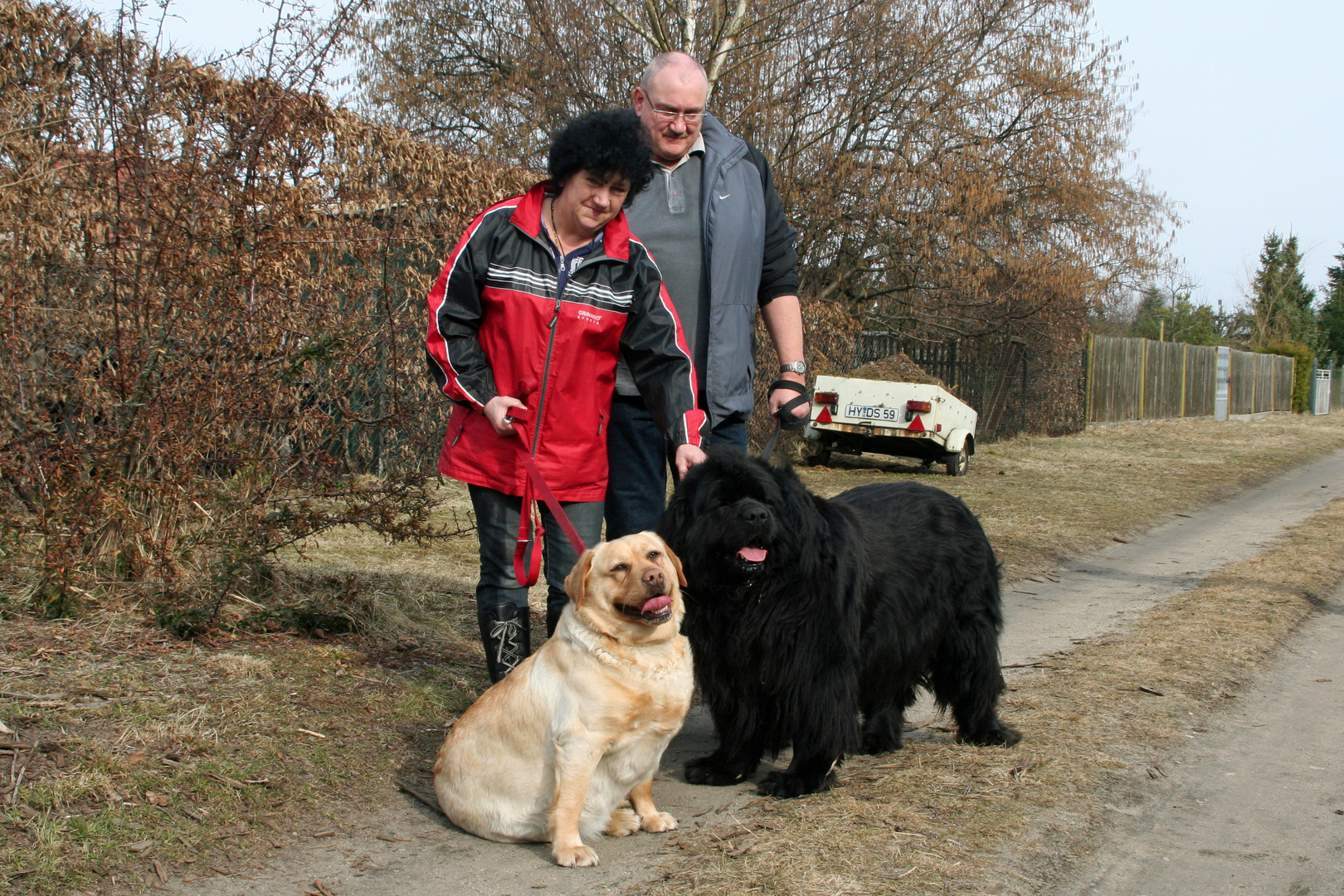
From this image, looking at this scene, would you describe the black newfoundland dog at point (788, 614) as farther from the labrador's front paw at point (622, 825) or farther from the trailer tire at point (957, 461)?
the trailer tire at point (957, 461)

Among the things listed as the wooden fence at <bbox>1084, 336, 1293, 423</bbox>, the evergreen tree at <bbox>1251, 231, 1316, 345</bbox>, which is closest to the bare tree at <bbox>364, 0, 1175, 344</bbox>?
the wooden fence at <bbox>1084, 336, 1293, 423</bbox>

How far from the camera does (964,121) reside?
17672mm

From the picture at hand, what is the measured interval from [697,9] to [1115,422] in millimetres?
16260

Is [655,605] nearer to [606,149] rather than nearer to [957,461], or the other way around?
[606,149]

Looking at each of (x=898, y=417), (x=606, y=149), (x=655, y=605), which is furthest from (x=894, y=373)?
(x=655, y=605)

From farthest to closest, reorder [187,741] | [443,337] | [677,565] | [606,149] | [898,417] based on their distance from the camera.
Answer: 1. [898,417]
2. [443,337]
3. [606,149]
4. [187,741]
5. [677,565]

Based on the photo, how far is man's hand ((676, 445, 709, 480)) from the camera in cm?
352

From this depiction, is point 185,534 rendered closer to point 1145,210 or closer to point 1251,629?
point 1251,629

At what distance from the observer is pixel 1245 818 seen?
3.36 metres

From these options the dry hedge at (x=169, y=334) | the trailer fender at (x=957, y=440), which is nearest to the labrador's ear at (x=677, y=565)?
the dry hedge at (x=169, y=334)

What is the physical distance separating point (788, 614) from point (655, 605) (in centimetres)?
74

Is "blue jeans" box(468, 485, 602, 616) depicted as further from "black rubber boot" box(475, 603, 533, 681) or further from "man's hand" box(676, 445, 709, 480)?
"man's hand" box(676, 445, 709, 480)

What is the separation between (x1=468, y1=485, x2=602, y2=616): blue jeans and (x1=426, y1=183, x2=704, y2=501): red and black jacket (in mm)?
55

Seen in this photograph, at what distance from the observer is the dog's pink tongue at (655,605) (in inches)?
113
